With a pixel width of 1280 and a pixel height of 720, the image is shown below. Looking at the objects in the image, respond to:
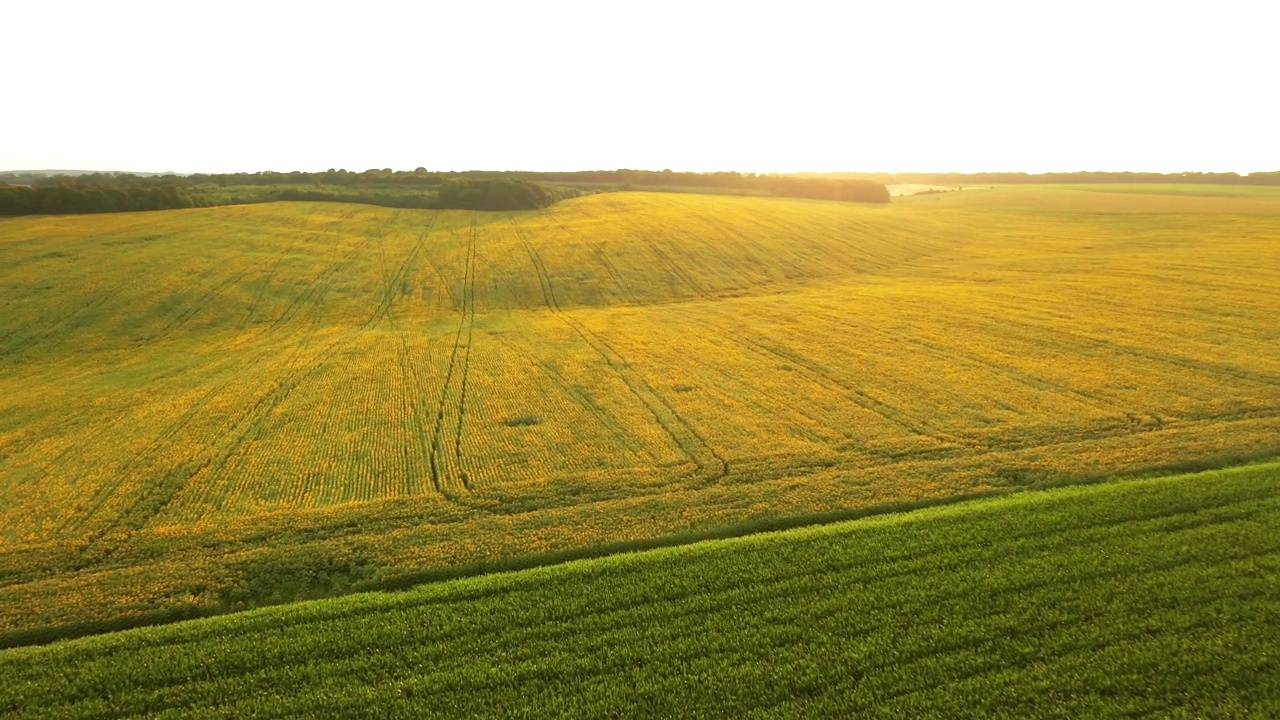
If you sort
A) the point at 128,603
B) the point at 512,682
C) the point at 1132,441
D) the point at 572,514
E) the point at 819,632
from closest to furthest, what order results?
the point at 512,682
the point at 819,632
the point at 128,603
the point at 572,514
the point at 1132,441

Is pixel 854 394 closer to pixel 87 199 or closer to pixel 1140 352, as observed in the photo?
pixel 1140 352

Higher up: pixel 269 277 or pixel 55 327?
pixel 269 277

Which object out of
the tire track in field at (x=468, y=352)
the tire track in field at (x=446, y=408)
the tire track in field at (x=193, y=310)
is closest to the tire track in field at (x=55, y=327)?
the tire track in field at (x=193, y=310)

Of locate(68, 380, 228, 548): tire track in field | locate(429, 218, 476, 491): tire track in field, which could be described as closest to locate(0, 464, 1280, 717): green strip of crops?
locate(68, 380, 228, 548): tire track in field

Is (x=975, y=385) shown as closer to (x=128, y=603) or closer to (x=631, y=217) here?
(x=128, y=603)

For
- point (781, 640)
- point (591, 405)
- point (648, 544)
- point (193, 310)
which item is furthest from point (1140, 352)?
point (193, 310)

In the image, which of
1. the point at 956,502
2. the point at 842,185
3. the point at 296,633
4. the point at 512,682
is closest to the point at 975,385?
the point at 956,502
